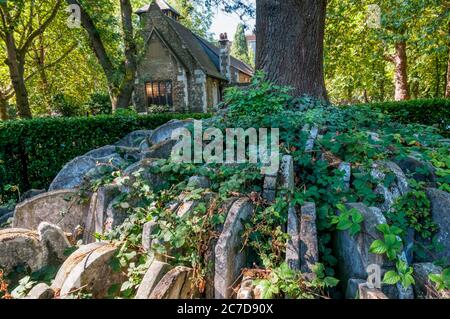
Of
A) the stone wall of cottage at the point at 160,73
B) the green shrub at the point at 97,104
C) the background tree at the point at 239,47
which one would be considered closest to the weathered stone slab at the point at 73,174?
the stone wall of cottage at the point at 160,73

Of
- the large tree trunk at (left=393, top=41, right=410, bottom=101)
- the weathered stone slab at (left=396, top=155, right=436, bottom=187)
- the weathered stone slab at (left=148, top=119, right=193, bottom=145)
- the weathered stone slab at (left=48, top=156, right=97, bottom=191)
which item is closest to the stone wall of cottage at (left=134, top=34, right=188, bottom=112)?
the large tree trunk at (left=393, top=41, right=410, bottom=101)

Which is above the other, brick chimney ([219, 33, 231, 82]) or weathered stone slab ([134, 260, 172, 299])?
brick chimney ([219, 33, 231, 82])

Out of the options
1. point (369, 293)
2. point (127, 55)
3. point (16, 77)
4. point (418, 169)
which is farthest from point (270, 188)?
point (16, 77)

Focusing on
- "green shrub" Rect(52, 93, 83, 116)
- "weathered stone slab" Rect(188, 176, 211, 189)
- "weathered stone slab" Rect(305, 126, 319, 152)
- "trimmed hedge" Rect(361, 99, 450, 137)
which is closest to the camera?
"weathered stone slab" Rect(188, 176, 211, 189)

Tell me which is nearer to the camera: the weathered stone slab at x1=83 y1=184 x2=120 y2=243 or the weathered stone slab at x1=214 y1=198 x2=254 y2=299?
the weathered stone slab at x1=214 y1=198 x2=254 y2=299

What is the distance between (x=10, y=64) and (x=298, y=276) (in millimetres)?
14516

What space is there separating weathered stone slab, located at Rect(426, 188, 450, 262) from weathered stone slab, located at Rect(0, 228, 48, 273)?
351cm

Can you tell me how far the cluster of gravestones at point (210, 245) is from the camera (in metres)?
2.05

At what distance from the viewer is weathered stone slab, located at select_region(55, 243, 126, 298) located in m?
2.07

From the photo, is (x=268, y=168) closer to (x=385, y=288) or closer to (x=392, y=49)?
(x=385, y=288)

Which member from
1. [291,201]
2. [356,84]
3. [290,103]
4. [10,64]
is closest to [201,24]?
[356,84]

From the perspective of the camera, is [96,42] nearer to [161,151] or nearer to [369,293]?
[161,151]

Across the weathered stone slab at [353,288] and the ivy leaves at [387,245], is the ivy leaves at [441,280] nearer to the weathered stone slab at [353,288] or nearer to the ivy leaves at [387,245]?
the ivy leaves at [387,245]

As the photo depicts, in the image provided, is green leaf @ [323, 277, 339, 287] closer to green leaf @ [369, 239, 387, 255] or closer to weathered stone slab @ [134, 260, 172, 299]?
green leaf @ [369, 239, 387, 255]
